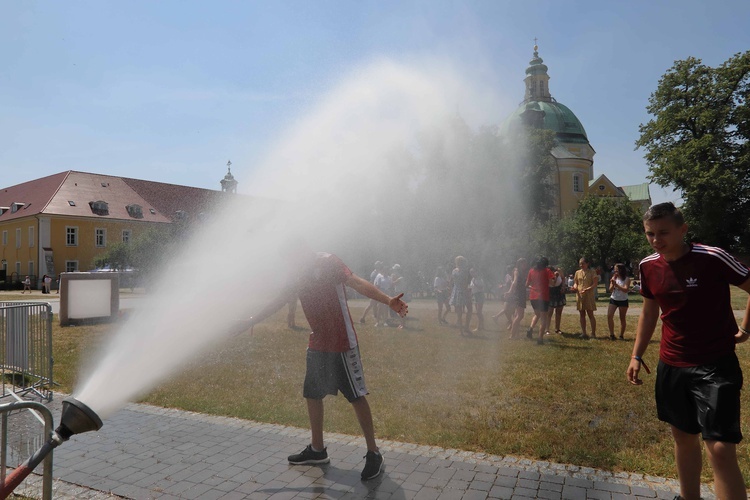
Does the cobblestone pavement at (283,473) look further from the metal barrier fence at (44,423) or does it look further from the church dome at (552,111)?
the church dome at (552,111)

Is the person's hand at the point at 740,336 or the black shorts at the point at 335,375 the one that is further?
the black shorts at the point at 335,375

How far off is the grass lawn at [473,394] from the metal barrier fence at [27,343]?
45 cm

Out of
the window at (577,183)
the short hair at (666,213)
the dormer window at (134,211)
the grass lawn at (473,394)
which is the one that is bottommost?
the grass lawn at (473,394)

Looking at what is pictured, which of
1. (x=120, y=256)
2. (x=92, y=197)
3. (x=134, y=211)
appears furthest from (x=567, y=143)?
(x=92, y=197)

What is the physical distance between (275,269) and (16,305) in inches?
154

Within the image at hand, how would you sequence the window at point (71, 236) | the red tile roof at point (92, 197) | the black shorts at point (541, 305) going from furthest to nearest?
the red tile roof at point (92, 197) < the window at point (71, 236) < the black shorts at point (541, 305)

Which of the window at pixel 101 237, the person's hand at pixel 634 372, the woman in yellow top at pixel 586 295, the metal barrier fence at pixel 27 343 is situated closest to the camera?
the person's hand at pixel 634 372

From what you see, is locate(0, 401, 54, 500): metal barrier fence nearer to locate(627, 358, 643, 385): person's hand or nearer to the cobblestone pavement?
the cobblestone pavement

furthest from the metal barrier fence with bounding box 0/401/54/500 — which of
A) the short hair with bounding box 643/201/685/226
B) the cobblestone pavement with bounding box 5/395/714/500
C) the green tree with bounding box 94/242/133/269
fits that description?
the green tree with bounding box 94/242/133/269

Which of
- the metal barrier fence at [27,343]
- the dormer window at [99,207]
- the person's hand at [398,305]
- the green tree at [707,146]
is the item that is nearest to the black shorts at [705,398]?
the person's hand at [398,305]

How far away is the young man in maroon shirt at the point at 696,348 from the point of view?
3.34m

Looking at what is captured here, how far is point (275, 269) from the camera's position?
327 inches

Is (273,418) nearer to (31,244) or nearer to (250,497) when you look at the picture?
(250,497)

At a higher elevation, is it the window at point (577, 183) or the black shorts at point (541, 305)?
the window at point (577, 183)
